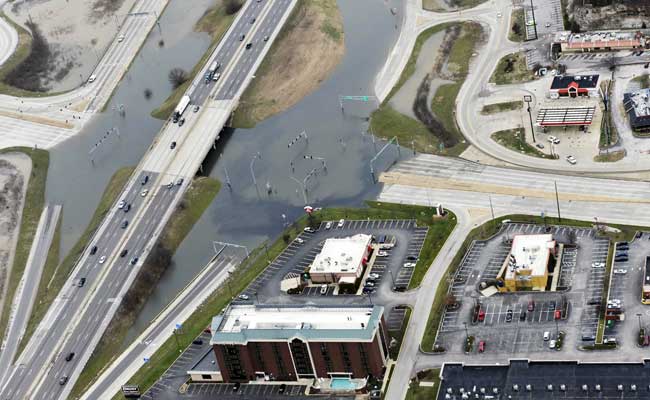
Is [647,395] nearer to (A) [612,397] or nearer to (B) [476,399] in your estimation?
(A) [612,397]

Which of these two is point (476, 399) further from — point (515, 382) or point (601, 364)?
point (601, 364)

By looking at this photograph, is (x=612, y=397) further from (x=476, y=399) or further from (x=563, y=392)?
(x=476, y=399)

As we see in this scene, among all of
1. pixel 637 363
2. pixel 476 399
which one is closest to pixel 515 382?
pixel 476 399

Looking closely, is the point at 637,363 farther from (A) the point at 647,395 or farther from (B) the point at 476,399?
(B) the point at 476,399

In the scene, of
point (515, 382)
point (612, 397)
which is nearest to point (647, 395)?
point (612, 397)

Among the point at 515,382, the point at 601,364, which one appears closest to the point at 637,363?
the point at 601,364
